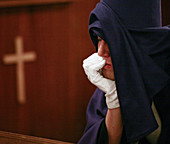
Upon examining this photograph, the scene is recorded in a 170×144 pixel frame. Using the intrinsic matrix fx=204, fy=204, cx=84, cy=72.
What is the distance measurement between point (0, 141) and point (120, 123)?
729 millimetres

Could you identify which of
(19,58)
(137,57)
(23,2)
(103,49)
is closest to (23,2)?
(23,2)

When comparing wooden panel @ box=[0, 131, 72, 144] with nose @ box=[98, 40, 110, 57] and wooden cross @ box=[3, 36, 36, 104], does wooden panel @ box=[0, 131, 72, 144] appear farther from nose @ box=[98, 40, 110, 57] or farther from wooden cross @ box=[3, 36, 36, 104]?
nose @ box=[98, 40, 110, 57]

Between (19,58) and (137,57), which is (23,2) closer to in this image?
(19,58)

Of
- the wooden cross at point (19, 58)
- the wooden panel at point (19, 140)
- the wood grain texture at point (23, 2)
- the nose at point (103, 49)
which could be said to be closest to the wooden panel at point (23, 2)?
the wood grain texture at point (23, 2)

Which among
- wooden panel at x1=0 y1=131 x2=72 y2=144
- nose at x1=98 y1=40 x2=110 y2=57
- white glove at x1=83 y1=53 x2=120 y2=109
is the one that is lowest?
wooden panel at x1=0 y1=131 x2=72 y2=144

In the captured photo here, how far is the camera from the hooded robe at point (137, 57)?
766 millimetres

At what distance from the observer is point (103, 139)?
3.11ft

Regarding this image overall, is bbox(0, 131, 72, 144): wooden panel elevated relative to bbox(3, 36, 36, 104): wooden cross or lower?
lower

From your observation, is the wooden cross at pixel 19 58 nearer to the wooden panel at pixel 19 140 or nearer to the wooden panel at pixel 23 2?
the wooden panel at pixel 23 2

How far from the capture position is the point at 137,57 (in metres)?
0.78

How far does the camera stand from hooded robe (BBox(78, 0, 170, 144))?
77 cm

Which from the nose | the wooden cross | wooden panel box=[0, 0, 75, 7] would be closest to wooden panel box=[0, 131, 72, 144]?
the wooden cross

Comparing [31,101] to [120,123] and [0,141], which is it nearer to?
[0,141]

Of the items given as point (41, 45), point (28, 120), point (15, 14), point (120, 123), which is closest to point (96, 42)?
point (120, 123)
